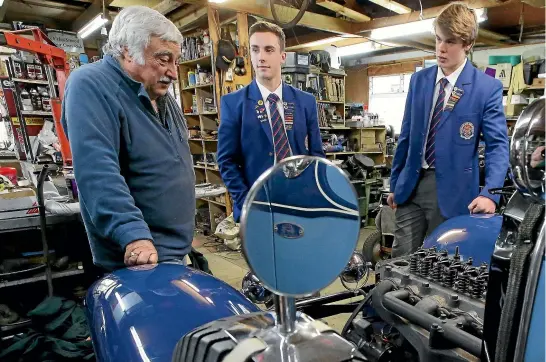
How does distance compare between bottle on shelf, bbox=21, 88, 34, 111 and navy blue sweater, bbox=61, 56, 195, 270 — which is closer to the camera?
navy blue sweater, bbox=61, 56, 195, 270

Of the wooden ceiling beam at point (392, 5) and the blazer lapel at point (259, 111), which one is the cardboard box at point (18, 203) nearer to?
the blazer lapel at point (259, 111)

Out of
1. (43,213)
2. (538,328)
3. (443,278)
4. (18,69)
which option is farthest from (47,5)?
(538,328)

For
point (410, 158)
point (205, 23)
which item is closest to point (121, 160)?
point (410, 158)

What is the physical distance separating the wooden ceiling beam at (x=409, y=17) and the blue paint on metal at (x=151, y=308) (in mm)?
5330

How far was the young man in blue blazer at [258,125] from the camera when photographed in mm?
2059

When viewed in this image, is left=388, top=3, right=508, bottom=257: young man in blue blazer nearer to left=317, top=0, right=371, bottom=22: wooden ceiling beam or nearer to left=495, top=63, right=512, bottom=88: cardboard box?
left=317, top=0, right=371, bottom=22: wooden ceiling beam

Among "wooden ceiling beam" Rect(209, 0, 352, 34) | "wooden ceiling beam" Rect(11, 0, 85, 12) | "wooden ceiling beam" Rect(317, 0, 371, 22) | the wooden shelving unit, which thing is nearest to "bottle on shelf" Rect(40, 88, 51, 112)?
the wooden shelving unit

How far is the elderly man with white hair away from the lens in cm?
123

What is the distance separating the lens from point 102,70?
1.38 metres

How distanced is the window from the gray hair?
956 cm

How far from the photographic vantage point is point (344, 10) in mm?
5719

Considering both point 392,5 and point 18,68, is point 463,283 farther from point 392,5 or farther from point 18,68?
point 18,68

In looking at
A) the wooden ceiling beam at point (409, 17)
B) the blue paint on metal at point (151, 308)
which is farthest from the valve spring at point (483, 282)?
the wooden ceiling beam at point (409, 17)

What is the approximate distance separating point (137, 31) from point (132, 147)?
0.42 meters
